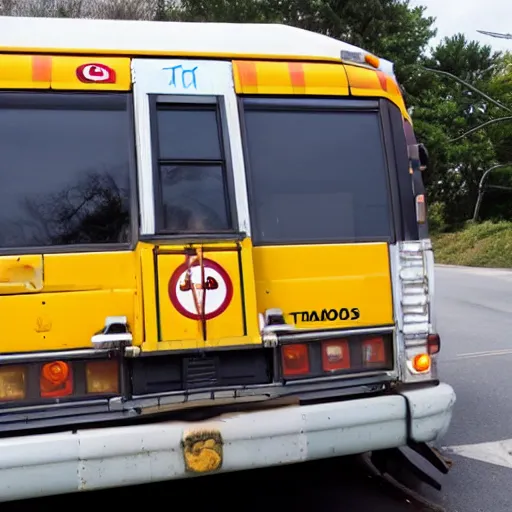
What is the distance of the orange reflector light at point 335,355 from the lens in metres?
3.58

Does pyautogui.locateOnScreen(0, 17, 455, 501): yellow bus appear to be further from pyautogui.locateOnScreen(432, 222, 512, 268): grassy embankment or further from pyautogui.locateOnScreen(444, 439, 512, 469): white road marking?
pyautogui.locateOnScreen(432, 222, 512, 268): grassy embankment

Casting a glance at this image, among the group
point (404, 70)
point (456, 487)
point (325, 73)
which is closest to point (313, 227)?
point (325, 73)

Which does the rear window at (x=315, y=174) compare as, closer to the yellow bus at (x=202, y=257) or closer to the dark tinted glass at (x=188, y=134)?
the yellow bus at (x=202, y=257)

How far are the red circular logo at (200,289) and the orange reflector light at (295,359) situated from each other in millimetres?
457

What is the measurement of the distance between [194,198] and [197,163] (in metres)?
0.19

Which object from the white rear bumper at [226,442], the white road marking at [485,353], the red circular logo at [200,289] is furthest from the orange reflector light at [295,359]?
the white road marking at [485,353]

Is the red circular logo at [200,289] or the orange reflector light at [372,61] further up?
the orange reflector light at [372,61]

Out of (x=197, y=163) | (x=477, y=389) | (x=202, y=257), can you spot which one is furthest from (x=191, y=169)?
(x=477, y=389)

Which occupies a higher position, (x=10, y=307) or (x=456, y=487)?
(x=10, y=307)

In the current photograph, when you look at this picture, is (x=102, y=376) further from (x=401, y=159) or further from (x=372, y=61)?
(x=372, y=61)

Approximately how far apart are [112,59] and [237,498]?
2.76 meters

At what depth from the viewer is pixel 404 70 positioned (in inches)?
1168

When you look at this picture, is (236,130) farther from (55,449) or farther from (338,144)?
(55,449)

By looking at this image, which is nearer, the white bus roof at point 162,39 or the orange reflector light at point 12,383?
the orange reflector light at point 12,383
